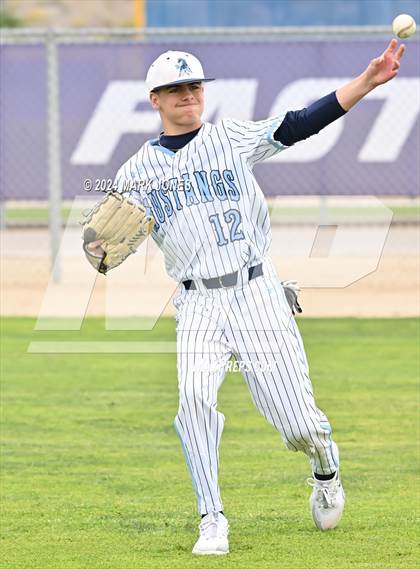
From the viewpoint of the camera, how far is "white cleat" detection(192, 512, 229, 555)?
550 centimetres

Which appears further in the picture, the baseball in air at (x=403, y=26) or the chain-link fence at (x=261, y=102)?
the chain-link fence at (x=261, y=102)

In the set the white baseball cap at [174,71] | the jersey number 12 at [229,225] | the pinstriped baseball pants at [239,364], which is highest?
the white baseball cap at [174,71]

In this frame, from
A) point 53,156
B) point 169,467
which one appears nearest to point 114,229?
point 169,467

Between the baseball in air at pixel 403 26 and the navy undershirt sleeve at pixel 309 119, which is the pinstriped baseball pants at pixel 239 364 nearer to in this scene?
the navy undershirt sleeve at pixel 309 119

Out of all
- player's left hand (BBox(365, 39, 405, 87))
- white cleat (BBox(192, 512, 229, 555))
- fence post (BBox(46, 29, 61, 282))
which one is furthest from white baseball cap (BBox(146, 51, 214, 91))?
fence post (BBox(46, 29, 61, 282))

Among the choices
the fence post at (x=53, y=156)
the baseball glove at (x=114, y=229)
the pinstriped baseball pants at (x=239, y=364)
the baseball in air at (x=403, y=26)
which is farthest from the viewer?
the fence post at (x=53, y=156)

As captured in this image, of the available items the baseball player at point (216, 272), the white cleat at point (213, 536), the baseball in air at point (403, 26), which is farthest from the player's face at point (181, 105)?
the white cleat at point (213, 536)

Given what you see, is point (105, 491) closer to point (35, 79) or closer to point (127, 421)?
point (127, 421)

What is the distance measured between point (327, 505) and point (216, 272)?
1.15 meters

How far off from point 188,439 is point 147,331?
19.7ft

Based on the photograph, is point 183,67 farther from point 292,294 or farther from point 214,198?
point 292,294

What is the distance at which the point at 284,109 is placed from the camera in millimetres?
14875

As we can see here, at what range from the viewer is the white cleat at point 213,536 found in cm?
550

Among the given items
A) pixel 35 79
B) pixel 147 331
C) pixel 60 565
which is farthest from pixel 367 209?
pixel 60 565
